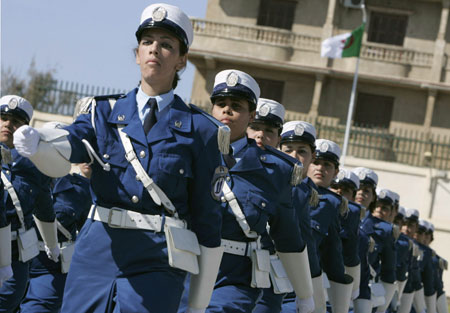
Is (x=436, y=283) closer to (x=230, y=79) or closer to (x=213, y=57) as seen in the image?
(x=230, y=79)

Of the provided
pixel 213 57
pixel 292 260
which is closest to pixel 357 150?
pixel 213 57

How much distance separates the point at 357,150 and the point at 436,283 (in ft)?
34.5

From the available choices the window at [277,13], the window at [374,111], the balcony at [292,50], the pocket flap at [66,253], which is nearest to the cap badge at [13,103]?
the pocket flap at [66,253]

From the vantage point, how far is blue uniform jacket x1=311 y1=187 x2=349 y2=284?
845 cm

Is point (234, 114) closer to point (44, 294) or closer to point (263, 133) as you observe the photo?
point (263, 133)

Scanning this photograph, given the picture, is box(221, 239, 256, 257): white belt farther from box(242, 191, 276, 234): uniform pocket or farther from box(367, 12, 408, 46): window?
box(367, 12, 408, 46): window

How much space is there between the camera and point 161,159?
191 inches

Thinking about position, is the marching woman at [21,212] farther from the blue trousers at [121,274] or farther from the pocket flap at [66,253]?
the blue trousers at [121,274]

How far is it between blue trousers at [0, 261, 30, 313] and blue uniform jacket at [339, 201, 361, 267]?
9.95ft

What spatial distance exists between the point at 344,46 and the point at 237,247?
26829mm

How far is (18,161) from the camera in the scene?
8656mm

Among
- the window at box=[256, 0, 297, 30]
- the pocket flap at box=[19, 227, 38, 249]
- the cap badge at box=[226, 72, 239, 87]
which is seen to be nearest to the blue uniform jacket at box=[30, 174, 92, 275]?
the pocket flap at box=[19, 227, 38, 249]

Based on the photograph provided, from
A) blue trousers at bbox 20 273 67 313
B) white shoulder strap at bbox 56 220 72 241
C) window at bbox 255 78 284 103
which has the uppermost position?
window at bbox 255 78 284 103

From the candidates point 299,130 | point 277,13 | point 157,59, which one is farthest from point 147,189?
point 277,13
